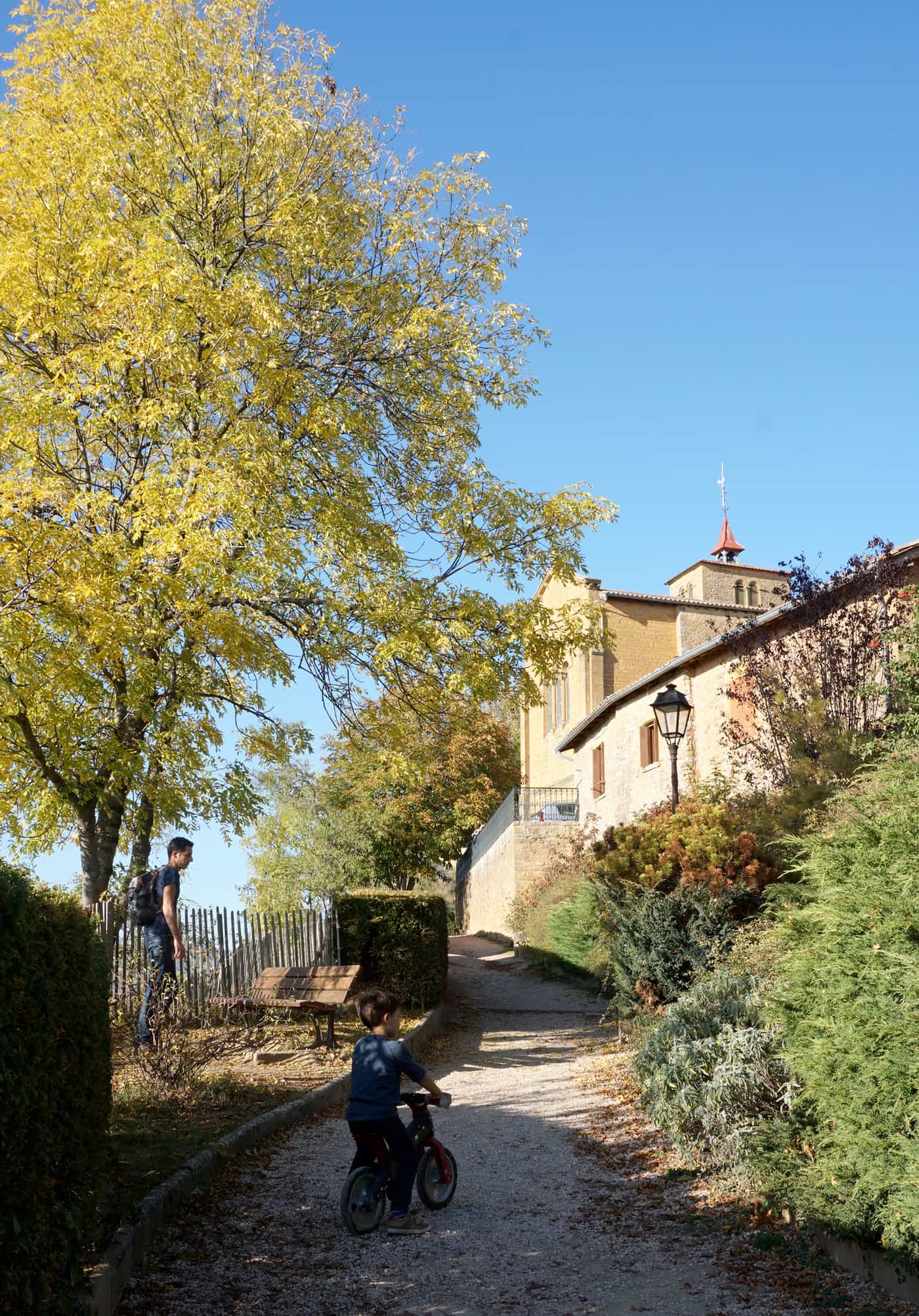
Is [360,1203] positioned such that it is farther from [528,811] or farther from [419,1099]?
[528,811]

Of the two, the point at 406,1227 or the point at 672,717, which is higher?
the point at 672,717

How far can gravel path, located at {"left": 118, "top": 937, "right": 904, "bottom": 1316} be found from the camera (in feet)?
15.9

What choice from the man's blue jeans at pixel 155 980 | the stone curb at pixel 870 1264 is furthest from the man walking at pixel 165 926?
the stone curb at pixel 870 1264

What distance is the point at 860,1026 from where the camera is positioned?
16.4 feet

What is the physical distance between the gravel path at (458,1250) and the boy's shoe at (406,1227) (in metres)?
0.07

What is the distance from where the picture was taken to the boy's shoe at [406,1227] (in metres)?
5.82

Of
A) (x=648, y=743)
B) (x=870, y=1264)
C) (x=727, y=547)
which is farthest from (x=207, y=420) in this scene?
(x=727, y=547)

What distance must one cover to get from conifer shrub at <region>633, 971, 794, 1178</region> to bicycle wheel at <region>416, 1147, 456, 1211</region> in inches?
68.3

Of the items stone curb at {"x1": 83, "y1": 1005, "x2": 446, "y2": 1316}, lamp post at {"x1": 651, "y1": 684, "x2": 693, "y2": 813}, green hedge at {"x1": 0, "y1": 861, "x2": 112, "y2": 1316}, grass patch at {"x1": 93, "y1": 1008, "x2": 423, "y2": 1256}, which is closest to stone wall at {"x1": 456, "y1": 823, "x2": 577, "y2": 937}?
Answer: lamp post at {"x1": 651, "y1": 684, "x2": 693, "y2": 813}

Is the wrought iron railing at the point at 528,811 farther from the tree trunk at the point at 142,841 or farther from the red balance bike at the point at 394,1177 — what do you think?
the red balance bike at the point at 394,1177

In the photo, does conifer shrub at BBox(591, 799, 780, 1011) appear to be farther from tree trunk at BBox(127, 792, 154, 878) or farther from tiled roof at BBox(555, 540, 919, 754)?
tree trunk at BBox(127, 792, 154, 878)

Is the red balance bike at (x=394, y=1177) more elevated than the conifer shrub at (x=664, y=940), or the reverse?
the conifer shrub at (x=664, y=940)

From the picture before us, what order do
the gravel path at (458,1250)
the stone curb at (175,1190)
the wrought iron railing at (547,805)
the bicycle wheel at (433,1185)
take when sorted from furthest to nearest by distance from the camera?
1. the wrought iron railing at (547,805)
2. the bicycle wheel at (433,1185)
3. the gravel path at (458,1250)
4. the stone curb at (175,1190)

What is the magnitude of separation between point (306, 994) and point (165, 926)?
2.33 metres
